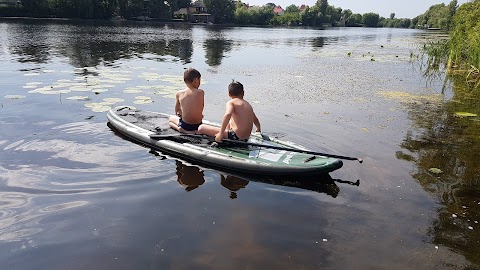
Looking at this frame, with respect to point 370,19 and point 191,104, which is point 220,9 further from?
point 191,104

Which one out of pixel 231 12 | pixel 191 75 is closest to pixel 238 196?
pixel 191 75

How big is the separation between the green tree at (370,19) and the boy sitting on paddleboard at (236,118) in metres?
166

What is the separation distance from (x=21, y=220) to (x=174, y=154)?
2.51 m

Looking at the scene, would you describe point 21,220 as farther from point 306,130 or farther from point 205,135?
point 306,130

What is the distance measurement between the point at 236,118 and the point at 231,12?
93525mm

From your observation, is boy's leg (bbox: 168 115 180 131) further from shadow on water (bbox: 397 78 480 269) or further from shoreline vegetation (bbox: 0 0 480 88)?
shoreline vegetation (bbox: 0 0 480 88)

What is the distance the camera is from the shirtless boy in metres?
6.11

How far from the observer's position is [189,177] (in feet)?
18.0

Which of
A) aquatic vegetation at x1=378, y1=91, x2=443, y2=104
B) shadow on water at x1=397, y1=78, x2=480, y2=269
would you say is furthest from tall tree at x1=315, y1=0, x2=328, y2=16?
shadow on water at x1=397, y1=78, x2=480, y2=269

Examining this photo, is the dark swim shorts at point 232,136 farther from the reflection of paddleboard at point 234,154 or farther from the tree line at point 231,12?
the tree line at point 231,12

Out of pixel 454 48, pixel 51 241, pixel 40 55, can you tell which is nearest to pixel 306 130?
pixel 51 241

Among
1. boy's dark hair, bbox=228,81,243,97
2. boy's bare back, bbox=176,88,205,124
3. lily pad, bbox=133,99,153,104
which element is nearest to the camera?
boy's dark hair, bbox=228,81,243,97

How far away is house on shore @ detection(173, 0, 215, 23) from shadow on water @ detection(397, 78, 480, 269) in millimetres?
82833

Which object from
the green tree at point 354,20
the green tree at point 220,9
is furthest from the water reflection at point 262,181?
the green tree at point 354,20
